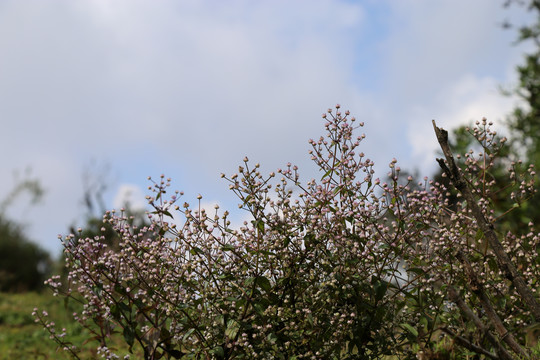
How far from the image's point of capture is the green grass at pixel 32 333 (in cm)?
962

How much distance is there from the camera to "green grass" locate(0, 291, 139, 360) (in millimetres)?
9625

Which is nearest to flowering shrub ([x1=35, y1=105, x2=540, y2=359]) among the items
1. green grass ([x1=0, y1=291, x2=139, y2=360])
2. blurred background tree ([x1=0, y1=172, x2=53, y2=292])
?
green grass ([x1=0, y1=291, x2=139, y2=360])

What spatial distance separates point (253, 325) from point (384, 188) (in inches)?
63.3

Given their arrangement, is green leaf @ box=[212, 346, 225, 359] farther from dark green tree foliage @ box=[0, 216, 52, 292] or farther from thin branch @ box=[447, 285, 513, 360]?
dark green tree foliage @ box=[0, 216, 52, 292]

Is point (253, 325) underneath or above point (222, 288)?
underneath

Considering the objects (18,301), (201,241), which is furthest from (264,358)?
(18,301)

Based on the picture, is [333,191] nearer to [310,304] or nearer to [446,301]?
[310,304]

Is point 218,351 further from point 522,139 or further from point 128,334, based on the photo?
point 522,139

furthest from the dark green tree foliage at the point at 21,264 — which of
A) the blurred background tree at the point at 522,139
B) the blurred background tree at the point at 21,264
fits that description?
the blurred background tree at the point at 522,139

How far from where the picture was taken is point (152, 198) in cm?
453

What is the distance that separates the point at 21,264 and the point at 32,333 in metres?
17.8

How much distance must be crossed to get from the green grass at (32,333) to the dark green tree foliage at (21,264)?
279 inches

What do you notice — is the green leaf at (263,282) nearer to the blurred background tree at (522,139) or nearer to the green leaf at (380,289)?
the green leaf at (380,289)

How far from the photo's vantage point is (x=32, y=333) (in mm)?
13156
